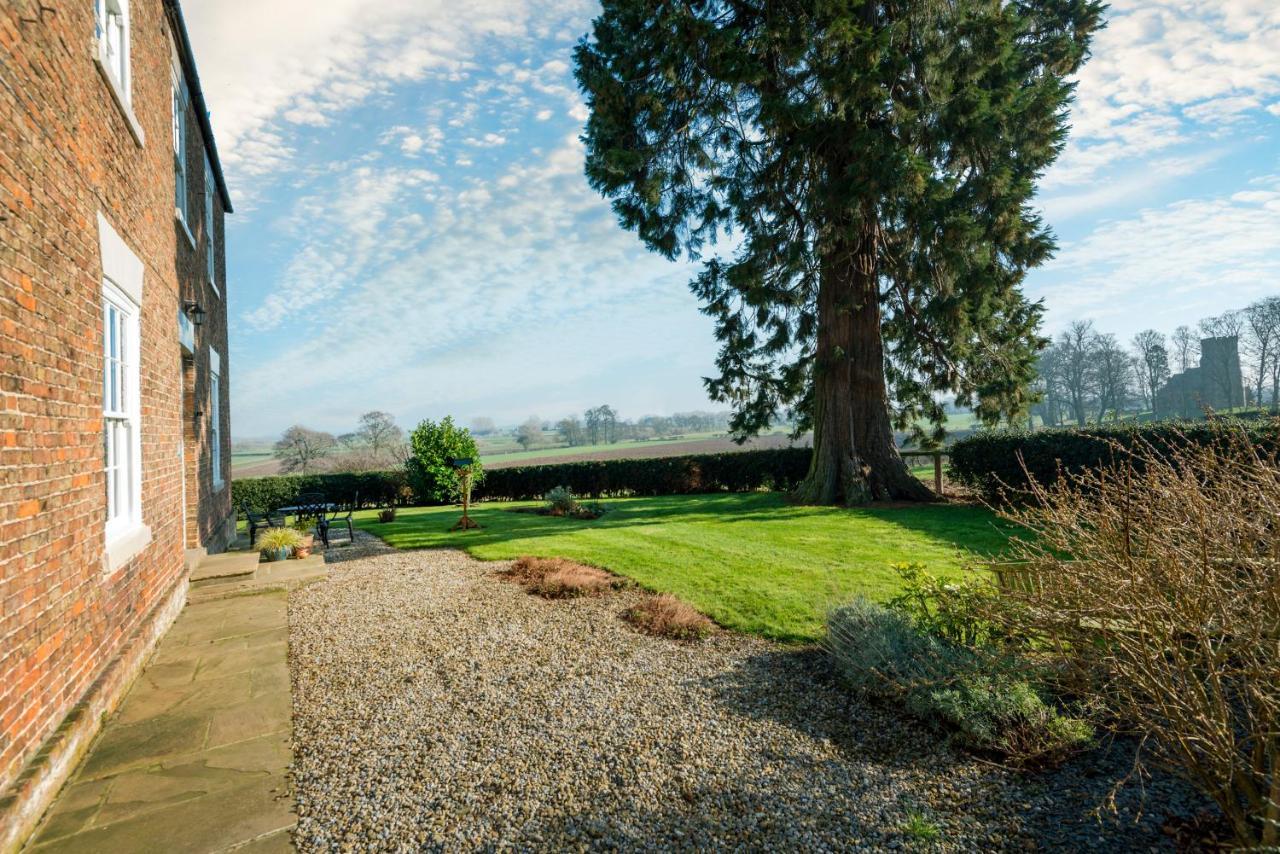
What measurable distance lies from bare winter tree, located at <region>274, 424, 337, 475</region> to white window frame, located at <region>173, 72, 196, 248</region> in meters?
21.7

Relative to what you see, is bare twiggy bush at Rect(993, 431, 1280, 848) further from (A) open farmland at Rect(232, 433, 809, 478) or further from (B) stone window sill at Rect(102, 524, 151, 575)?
(A) open farmland at Rect(232, 433, 809, 478)

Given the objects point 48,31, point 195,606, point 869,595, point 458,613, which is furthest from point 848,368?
point 48,31

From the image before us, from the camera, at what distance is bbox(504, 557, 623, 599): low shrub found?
24.0 ft

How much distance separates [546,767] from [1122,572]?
2952 millimetres

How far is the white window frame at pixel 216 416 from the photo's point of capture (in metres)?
9.86

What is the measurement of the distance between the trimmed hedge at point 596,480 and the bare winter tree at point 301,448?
767cm

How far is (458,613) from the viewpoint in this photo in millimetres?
6539

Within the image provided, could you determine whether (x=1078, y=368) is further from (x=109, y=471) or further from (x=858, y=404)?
(x=109, y=471)

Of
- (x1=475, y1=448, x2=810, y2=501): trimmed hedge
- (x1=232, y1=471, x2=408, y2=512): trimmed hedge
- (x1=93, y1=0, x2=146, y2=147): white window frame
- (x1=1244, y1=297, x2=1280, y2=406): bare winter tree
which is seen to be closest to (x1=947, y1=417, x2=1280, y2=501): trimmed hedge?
(x1=475, y1=448, x2=810, y2=501): trimmed hedge

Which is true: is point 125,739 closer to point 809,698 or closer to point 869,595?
point 809,698

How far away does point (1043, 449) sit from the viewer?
40.5 feet

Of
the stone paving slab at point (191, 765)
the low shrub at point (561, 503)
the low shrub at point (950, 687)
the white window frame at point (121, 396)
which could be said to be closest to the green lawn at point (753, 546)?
the low shrub at point (950, 687)

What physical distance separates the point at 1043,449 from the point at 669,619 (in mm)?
10302

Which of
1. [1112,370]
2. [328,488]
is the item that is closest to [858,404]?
[328,488]
